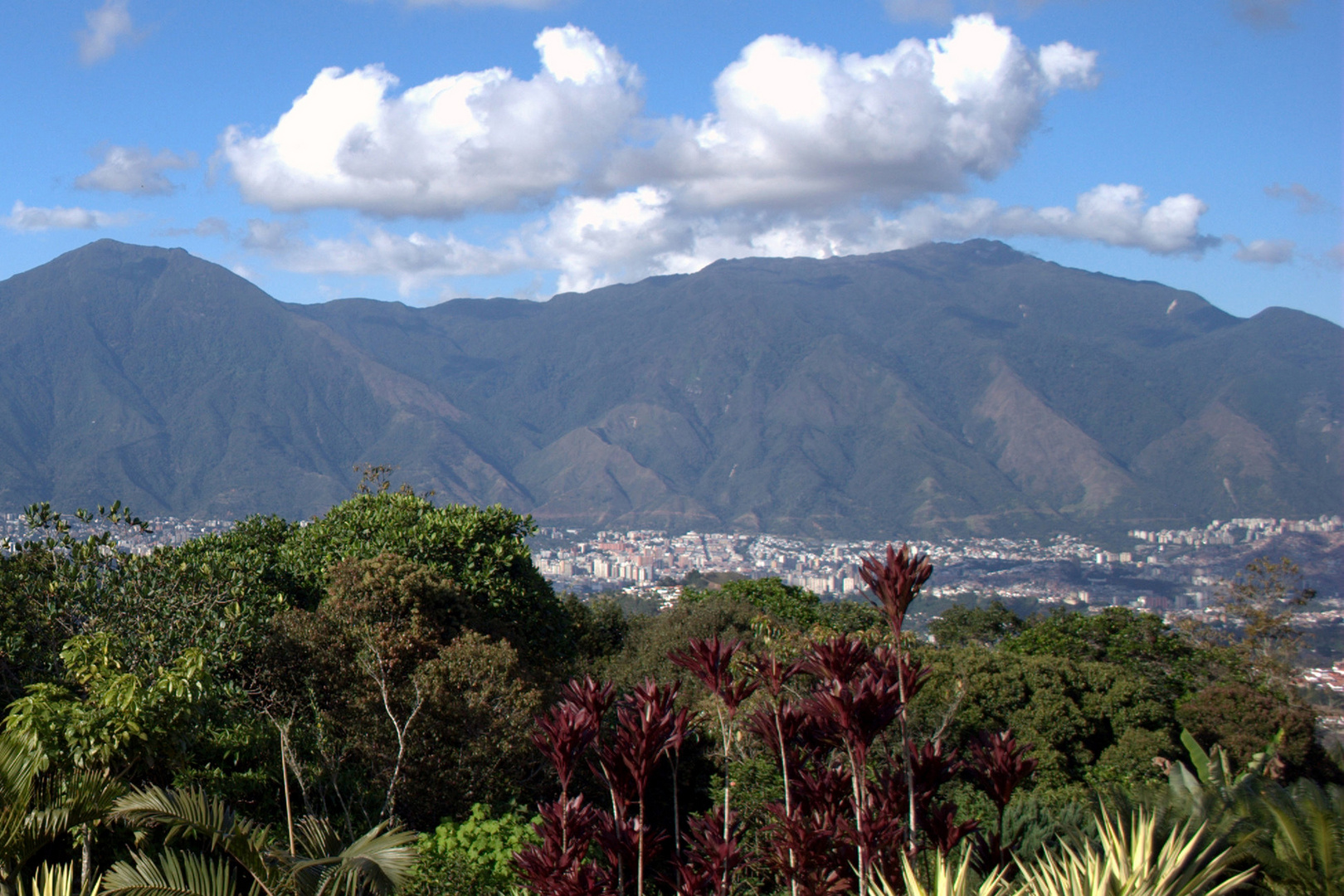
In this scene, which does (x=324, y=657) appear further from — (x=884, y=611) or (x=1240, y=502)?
(x=1240, y=502)

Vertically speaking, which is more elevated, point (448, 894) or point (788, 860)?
point (788, 860)

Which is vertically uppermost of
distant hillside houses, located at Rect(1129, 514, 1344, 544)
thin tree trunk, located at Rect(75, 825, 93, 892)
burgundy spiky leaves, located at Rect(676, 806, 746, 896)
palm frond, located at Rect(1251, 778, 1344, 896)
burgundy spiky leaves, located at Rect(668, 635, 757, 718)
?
burgundy spiky leaves, located at Rect(668, 635, 757, 718)

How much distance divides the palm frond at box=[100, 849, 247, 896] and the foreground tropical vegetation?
0.02 meters

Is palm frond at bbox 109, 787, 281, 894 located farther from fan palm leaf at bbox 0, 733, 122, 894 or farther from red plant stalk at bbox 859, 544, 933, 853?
red plant stalk at bbox 859, 544, 933, 853

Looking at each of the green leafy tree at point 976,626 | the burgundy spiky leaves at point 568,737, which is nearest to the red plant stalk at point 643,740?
the burgundy spiky leaves at point 568,737

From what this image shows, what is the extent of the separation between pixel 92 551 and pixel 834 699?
7.76 metres

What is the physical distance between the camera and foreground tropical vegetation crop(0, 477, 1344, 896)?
5.09 m

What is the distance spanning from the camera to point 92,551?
9656 mm

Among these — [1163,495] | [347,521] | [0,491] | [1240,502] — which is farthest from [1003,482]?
[347,521]

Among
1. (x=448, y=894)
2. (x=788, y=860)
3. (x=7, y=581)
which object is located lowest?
(x=448, y=894)

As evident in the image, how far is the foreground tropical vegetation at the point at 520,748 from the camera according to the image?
5.09 meters

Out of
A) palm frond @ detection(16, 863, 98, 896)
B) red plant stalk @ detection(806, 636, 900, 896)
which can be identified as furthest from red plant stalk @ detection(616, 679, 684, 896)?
palm frond @ detection(16, 863, 98, 896)

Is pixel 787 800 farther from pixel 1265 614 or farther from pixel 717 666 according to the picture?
pixel 1265 614

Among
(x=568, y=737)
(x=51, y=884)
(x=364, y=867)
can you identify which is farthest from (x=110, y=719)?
(x=568, y=737)
